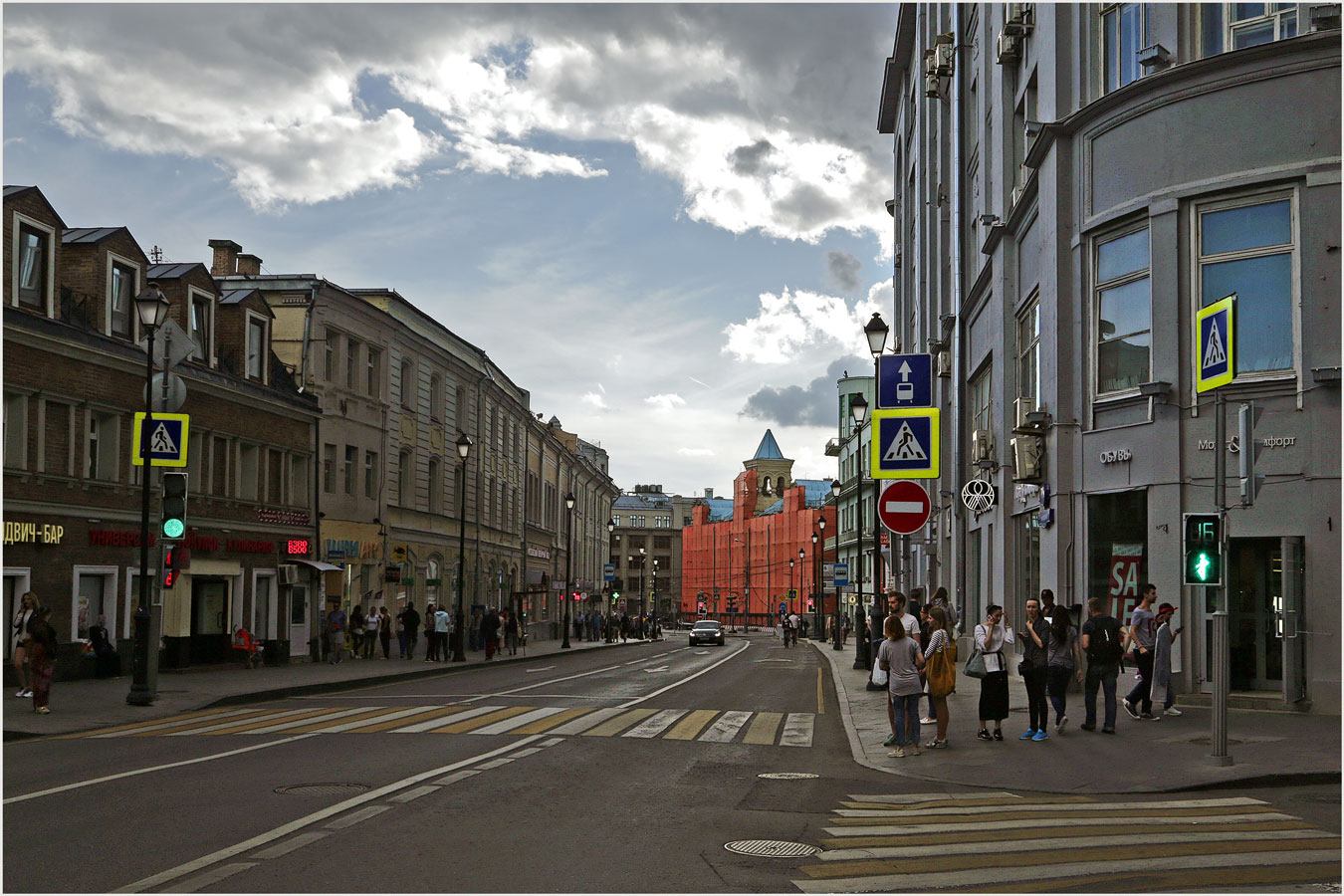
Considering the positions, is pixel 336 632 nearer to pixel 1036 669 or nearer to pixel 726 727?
pixel 726 727

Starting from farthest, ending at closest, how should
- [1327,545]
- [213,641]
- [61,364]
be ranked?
[213,641]
[61,364]
[1327,545]

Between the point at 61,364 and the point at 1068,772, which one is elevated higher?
the point at 61,364

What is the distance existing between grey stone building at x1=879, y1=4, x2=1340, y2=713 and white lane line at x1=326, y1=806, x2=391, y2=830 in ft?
36.9

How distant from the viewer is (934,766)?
1389 centimetres

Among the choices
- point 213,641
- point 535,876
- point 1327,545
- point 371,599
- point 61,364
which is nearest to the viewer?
point 535,876

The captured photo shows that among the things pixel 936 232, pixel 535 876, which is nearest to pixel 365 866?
pixel 535 876

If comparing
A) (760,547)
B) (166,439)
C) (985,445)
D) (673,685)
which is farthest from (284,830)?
(760,547)

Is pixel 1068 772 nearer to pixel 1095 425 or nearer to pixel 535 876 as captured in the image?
pixel 535 876

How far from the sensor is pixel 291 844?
8.66 meters

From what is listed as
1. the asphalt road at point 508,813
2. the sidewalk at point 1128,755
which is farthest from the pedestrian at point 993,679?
the asphalt road at point 508,813

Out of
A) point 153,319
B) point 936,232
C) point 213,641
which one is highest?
point 936,232

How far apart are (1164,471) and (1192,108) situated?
18.0 ft

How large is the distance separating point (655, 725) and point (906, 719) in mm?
4243

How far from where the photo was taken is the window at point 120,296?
27.7 meters
